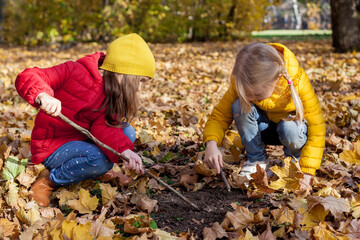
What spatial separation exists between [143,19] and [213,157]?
34.1 ft

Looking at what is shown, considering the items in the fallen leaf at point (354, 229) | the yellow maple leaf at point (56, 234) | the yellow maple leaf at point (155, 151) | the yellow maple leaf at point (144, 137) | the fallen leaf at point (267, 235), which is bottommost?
the fallen leaf at point (354, 229)

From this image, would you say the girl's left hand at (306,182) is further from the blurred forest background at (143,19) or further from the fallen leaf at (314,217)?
the blurred forest background at (143,19)

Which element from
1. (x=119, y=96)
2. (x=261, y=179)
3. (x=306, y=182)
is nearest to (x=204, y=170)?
(x=261, y=179)

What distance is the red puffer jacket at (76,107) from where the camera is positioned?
6.81ft

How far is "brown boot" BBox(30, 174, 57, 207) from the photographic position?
2.04 m

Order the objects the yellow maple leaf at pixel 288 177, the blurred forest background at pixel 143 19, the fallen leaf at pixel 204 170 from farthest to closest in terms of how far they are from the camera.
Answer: the blurred forest background at pixel 143 19 < the fallen leaf at pixel 204 170 < the yellow maple leaf at pixel 288 177

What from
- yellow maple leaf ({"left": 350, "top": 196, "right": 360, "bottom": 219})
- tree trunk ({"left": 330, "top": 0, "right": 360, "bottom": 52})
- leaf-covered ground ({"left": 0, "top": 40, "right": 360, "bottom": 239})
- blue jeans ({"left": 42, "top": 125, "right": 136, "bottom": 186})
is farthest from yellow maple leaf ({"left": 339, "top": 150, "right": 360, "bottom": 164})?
tree trunk ({"left": 330, "top": 0, "right": 360, "bottom": 52})

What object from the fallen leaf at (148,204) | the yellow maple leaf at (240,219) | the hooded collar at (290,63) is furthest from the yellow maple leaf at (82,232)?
the hooded collar at (290,63)

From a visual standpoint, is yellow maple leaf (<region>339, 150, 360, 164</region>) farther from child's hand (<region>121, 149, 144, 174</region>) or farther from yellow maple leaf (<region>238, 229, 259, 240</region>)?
child's hand (<region>121, 149, 144, 174</region>)

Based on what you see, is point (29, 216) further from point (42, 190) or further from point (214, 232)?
point (214, 232)

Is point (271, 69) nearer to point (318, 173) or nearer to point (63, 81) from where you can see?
point (318, 173)

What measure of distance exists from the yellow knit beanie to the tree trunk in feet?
19.5

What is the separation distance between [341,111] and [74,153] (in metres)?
2.43

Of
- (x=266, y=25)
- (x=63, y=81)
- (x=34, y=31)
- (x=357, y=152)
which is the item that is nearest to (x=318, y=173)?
(x=357, y=152)
